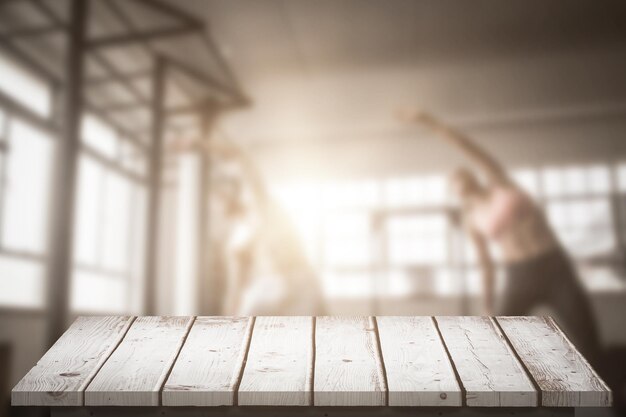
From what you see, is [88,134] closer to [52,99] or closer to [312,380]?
[52,99]

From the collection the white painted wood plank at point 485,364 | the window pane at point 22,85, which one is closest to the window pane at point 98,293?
the window pane at point 22,85

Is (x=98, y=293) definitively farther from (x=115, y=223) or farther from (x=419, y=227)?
(x=419, y=227)

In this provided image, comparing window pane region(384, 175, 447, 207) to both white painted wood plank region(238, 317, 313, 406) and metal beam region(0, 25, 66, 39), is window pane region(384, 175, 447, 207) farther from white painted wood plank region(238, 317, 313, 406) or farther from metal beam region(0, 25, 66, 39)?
white painted wood plank region(238, 317, 313, 406)

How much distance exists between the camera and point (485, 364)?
728mm

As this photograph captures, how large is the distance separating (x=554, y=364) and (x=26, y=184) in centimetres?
205

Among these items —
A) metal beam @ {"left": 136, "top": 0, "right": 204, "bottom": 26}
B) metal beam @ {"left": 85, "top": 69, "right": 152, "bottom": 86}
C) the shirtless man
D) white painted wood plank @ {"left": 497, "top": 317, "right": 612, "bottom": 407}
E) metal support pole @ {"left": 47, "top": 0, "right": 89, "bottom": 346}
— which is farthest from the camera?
metal beam @ {"left": 136, "top": 0, "right": 204, "bottom": 26}

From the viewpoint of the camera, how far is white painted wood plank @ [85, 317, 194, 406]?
0.70 m

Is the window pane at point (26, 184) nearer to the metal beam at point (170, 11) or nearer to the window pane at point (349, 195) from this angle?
the metal beam at point (170, 11)

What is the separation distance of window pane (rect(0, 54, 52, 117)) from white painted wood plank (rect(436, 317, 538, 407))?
1.89 metres

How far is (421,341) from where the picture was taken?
79cm

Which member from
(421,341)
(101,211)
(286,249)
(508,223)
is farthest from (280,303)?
(421,341)

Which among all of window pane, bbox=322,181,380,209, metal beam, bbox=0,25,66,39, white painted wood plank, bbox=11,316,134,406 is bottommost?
white painted wood plank, bbox=11,316,134,406

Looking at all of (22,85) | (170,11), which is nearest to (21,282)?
(22,85)

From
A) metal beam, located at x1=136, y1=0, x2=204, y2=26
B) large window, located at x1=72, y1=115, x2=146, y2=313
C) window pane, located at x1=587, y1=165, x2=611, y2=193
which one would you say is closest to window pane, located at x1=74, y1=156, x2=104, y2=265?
large window, located at x1=72, y1=115, x2=146, y2=313
